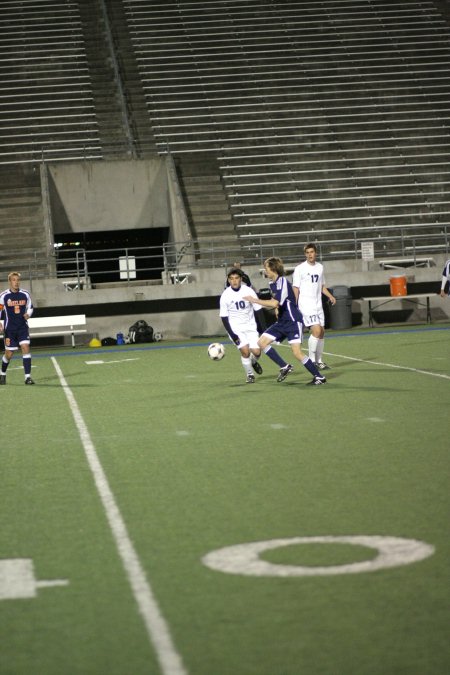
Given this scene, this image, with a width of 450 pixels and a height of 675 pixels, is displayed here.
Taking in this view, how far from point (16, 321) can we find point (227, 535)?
12178 mm

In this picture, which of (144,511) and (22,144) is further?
(22,144)

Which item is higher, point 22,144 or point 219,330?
point 22,144

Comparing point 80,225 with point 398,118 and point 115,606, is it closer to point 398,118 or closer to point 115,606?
point 398,118

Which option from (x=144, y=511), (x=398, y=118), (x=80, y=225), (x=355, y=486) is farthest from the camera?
(x=398, y=118)

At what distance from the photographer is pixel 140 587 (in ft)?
17.4

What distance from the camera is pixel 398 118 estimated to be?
125ft

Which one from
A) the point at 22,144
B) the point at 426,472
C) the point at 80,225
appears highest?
the point at 22,144

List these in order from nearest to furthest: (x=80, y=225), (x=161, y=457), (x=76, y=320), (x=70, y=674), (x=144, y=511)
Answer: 1. (x=70, y=674)
2. (x=144, y=511)
3. (x=161, y=457)
4. (x=76, y=320)
5. (x=80, y=225)

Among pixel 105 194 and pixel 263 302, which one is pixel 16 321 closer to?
pixel 263 302

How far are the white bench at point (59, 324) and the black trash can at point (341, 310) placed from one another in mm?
6630

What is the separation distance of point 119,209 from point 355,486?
89.8 feet

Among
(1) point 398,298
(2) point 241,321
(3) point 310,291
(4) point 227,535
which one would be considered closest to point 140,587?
(4) point 227,535

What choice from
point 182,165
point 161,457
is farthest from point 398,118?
point 161,457

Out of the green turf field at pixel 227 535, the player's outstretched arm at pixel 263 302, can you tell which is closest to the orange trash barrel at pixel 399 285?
the player's outstretched arm at pixel 263 302
